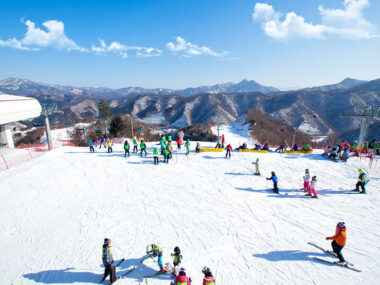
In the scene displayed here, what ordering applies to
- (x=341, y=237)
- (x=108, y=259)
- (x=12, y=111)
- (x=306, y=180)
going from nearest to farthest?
(x=108, y=259), (x=341, y=237), (x=306, y=180), (x=12, y=111)

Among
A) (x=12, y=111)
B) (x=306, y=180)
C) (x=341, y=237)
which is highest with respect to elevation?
(x=12, y=111)

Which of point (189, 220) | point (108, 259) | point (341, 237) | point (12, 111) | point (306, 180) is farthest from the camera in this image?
point (12, 111)

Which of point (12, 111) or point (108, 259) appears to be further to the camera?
point (12, 111)

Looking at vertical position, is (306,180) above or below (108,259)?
above

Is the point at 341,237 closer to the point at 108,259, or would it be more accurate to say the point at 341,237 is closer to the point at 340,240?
the point at 340,240

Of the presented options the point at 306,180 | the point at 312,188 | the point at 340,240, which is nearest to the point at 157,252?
the point at 340,240

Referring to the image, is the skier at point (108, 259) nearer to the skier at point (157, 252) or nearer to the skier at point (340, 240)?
the skier at point (157, 252)

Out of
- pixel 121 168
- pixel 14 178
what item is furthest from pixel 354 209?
pixel 14 178

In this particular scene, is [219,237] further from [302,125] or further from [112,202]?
[302,125]
